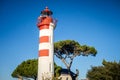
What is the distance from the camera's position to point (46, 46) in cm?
3344

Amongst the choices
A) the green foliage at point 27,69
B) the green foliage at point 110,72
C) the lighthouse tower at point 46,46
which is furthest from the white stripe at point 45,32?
the green foliage at point 27,69

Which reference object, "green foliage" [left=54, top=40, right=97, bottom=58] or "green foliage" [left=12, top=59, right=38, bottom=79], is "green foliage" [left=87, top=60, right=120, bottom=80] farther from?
"green foliage" [left=12, top=59, right=38, bottom=79]

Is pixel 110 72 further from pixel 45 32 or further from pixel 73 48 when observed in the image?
pixel 73 48

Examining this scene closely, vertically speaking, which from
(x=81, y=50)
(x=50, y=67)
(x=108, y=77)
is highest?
(x=81, y=50)

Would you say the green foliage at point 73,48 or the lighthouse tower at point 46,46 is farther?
the green foliage at point 73,48

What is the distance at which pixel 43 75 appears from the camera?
108ft

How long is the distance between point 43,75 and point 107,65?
32.4 ft

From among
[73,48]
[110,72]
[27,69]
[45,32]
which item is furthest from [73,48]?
[110,72]

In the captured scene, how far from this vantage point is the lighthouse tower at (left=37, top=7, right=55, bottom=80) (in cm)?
3294

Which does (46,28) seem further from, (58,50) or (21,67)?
(21,67)

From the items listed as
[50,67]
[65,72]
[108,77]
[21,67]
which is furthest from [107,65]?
[21,67]

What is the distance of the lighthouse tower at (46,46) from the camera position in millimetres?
32938

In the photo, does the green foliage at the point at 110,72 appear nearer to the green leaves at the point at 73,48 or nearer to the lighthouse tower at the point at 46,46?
the lighthouse tower at the point at 46,46

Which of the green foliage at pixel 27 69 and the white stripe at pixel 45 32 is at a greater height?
the white stripe at pixel 45 32
